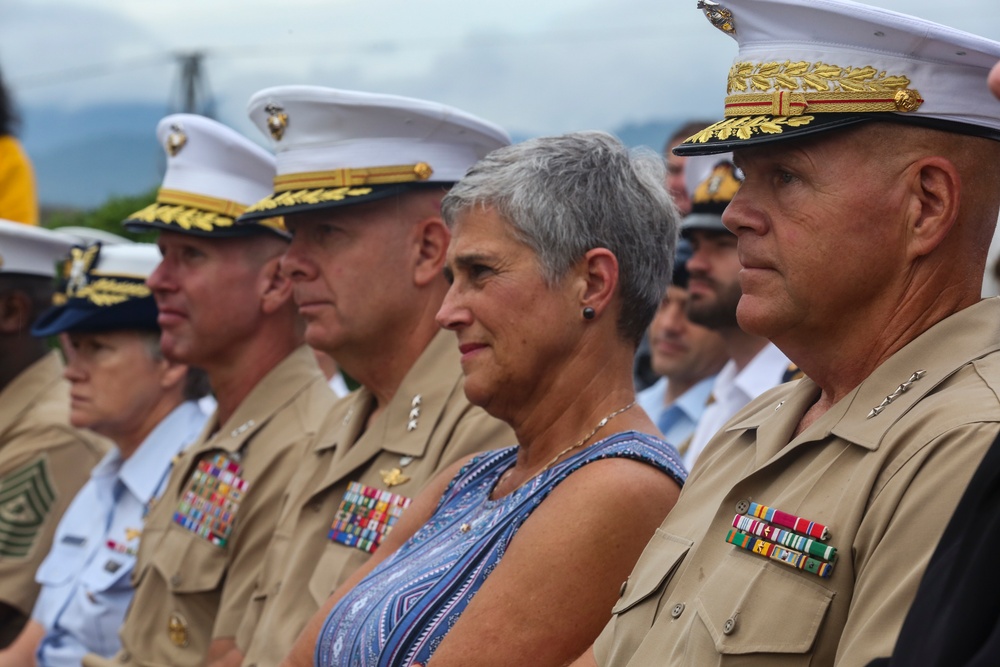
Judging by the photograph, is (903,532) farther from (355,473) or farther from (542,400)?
(355,473)

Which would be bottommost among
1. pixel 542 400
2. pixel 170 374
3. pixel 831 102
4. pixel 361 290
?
pixel 170 374

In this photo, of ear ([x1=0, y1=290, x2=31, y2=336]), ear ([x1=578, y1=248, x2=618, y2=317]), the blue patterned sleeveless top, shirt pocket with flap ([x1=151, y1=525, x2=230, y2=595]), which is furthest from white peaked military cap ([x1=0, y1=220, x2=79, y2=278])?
ear ([x1=578, y1=248, x2=618, y2=317])

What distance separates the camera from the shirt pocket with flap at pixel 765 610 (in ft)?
6.89

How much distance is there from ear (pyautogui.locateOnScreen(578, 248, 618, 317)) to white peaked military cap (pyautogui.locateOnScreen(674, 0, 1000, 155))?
2.36 feet

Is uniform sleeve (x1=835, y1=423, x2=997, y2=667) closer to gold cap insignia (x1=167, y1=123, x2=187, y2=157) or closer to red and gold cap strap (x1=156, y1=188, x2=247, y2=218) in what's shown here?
red and gold cap strap (x1=156, y1=188, x2=247, y2=218)

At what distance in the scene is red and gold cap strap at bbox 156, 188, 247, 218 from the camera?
509 cm

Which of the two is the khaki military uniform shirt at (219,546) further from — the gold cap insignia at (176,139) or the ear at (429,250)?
the gold cap insignia at (176,139)

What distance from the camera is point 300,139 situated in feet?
14.1

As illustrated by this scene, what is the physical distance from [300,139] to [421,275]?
2.00ft

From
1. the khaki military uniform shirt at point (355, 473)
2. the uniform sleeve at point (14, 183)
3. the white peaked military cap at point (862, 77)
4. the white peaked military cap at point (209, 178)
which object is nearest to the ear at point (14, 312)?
the uniform sleeve at point (14, 183)

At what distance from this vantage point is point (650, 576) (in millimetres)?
2549

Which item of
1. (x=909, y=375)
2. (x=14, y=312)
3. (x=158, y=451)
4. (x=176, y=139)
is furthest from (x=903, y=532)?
(x=14, y=312)

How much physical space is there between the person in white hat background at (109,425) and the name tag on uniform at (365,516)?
159cm

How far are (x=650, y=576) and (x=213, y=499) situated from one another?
2.41 meters
